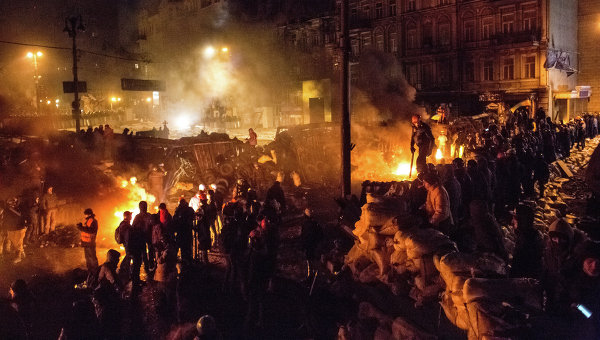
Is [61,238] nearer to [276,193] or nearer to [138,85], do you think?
[276,193]

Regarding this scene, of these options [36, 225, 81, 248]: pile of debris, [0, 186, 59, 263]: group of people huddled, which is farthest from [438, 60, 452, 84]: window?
[0, 186, 59, 263]: group of people huddled

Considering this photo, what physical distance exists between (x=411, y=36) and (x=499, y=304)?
1498 inches

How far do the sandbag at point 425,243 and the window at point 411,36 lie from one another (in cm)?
3578

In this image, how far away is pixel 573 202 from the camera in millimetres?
12883

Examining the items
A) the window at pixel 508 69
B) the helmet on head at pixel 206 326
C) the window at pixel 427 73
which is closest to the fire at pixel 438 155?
the helmet on head at pixel 206 326

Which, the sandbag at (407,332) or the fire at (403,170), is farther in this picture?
the fire at (403,170)

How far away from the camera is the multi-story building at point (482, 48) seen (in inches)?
1262

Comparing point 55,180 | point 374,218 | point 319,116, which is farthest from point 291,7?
point 374,218

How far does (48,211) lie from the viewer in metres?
12.8

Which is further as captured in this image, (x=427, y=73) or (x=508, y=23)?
(x=427, y=73)

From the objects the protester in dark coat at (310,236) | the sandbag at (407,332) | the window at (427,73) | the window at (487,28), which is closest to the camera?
the sandbag at (407,332)

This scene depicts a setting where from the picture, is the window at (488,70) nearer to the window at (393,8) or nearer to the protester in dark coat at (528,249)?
the window at (393,8)

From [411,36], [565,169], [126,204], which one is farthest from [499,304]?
[411,36]

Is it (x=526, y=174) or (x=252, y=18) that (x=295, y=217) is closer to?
(x=526, y=174)
